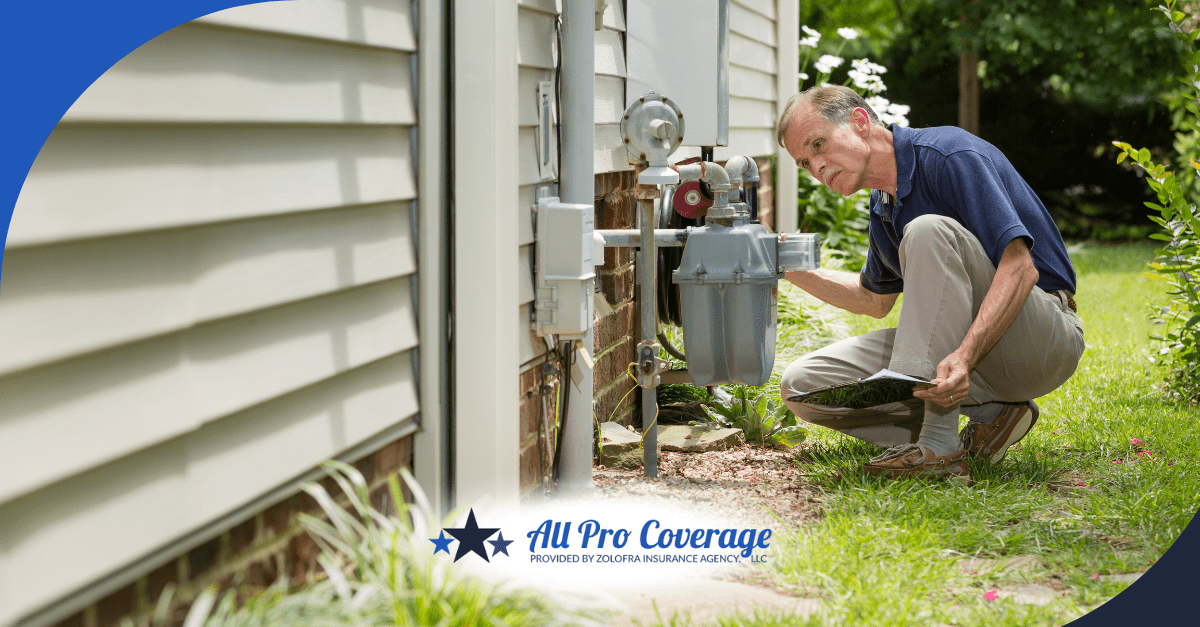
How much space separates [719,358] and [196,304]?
5.99ft

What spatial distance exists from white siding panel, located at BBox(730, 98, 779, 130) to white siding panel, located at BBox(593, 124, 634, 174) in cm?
194

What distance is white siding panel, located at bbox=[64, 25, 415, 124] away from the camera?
4.65 feet

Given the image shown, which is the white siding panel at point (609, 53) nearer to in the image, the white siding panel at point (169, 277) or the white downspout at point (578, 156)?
the white downspout at point (578, 156)

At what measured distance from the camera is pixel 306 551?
186cm

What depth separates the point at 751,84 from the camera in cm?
587

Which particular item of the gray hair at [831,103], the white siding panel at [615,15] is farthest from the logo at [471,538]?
the white siding panel at [615,15]

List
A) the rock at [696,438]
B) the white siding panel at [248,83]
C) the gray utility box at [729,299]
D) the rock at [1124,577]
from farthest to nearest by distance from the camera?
the rock at [696,438] → the gray utility box at [729,299] → the rock at [1124,577] → the white siding panel at [248,83]

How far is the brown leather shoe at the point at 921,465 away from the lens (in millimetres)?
2920

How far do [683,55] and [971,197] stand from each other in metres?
1.23

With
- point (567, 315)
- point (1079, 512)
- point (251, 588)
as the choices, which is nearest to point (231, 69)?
point (251, 588)

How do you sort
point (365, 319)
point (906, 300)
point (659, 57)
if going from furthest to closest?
point (659, 57) < point (906, 300) < point (365, 319)

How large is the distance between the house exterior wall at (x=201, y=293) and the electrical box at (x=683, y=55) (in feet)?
5.27

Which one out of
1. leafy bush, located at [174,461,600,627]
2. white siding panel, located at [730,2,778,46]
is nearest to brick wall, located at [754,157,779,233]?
white siding panel, located at [730,2,778,46]

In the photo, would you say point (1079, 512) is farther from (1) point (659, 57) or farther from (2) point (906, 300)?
(1) point (659, 57)
